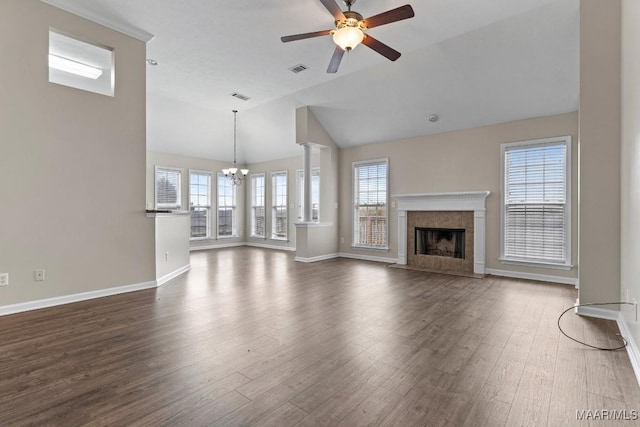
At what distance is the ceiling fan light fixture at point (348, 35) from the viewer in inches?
124

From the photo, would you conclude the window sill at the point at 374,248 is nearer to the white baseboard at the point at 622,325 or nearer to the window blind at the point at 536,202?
the window blind at the point at 536,202

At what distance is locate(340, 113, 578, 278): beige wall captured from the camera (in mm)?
5180

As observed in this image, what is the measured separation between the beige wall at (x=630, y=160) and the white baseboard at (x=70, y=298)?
535 centimetres

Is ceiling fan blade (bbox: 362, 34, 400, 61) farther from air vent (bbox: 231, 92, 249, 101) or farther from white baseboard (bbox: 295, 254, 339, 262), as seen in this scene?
white baseboard (bbox: 295, 254, 339, 262)

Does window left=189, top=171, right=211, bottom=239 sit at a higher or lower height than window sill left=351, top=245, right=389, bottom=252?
higher

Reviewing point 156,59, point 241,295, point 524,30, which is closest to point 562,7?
point 524,30

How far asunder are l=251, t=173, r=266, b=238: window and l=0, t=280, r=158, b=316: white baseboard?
5758 millimetres

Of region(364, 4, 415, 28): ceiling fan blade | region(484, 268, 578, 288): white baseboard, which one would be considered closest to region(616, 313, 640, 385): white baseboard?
region(484, 268, 578, 288): white baseboard

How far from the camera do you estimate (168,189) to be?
29.1 feet

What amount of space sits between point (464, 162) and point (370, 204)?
7.47 ft

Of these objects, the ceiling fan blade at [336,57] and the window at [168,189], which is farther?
the window at [168,189]

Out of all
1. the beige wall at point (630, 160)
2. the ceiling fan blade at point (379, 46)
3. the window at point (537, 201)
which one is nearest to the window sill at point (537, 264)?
the window at point (537, 201)

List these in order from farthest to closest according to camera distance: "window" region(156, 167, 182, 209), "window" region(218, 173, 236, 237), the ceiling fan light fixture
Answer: "window" region(218, 173, 236, 237) < "window" region(156, 167, 182, 209) < the ceiling fan light fixture

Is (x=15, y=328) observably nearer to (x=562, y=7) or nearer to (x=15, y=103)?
(x=15, y=103)
